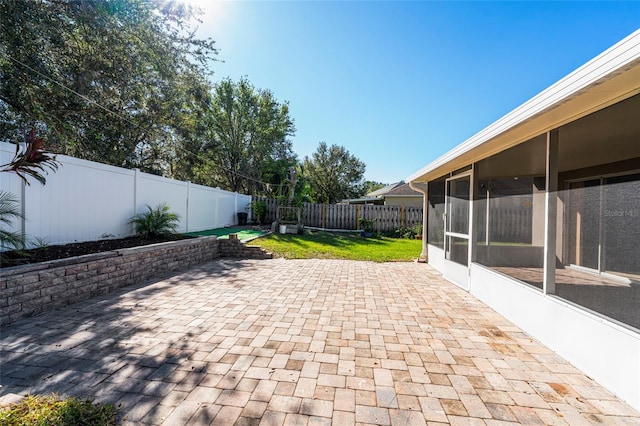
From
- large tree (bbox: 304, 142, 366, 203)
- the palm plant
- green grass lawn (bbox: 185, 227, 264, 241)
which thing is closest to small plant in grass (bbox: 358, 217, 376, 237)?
green grass lawn (bbox: 185, 227, 264, 241)

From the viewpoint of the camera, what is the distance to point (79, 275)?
3.72m

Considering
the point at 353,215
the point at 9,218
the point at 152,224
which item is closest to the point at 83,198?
the point at 9,218

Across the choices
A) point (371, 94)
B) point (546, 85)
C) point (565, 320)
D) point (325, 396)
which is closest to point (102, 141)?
point (371, 94)

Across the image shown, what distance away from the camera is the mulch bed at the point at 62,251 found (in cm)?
346

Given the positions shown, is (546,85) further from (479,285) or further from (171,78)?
(171,78)

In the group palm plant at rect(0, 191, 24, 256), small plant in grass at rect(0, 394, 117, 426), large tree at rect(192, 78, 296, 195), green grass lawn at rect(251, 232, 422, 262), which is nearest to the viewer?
small plant in grass at rect(0, 394, 117, 426)

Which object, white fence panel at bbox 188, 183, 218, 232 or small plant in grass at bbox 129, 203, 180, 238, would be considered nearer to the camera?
small plant in grass at bbox 129, 203, 180, 238

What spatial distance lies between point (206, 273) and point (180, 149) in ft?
38.4

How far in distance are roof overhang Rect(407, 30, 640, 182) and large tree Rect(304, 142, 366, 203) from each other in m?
23.5

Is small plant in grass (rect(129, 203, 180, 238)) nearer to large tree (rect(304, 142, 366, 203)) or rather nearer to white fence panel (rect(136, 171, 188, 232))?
white fence panel (rect(136, 171, 188, 232))

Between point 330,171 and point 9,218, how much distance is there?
24.4m

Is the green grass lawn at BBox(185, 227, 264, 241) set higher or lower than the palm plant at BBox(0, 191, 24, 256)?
lower

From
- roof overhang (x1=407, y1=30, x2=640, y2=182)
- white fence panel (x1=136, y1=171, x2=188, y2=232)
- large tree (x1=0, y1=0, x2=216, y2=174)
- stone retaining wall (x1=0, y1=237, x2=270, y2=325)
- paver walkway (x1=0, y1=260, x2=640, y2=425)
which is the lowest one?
paver walkway (x1=0, y1=260, x2=640, y2=425)

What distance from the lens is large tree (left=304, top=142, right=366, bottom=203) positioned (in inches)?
1070
